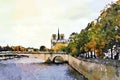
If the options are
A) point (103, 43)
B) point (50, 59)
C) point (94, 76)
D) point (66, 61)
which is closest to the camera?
point (103, 43)

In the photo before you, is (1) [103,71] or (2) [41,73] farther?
(2) [41,73]

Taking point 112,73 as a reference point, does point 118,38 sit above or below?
above

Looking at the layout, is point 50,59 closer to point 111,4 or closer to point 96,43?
point 96,43

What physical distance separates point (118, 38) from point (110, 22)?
1939 mm

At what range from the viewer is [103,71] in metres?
48.0

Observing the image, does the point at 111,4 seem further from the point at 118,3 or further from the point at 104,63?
the point at 104,63

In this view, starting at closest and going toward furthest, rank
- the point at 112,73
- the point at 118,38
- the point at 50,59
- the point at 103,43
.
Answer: the point at 112,73 < the point at 118,38 < the point at 103,43 < the point at 50,59

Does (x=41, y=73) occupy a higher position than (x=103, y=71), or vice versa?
(x=103, y=71)

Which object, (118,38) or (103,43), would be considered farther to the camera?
(103,43)

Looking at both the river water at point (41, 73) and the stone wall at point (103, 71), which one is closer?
the stone wall at point (103, 71)

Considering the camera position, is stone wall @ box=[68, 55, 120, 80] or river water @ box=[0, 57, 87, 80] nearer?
stone wall @ box=[68, 55, 120, 80]

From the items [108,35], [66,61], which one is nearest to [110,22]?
[108,35]

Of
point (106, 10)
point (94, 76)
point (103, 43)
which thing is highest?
point (106, 10)

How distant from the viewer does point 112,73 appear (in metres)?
42.3
